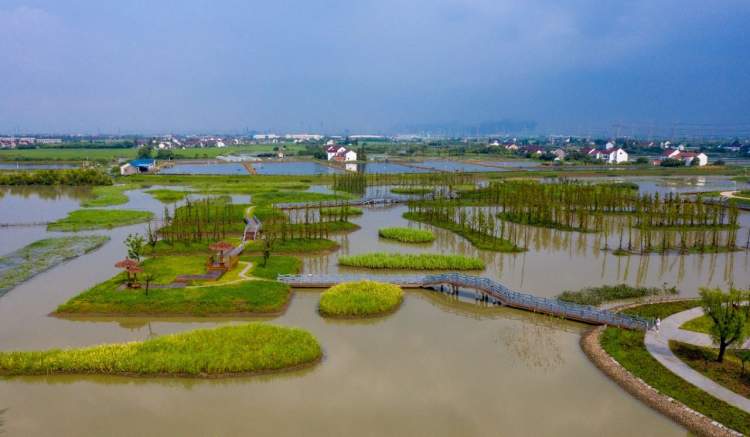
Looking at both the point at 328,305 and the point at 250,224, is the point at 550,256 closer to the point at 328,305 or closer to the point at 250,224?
the point at 328,305

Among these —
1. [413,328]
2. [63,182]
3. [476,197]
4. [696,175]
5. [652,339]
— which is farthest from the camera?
[696,175]

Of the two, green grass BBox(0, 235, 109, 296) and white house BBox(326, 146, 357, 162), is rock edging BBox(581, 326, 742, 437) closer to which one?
green grass BBox(0, 235, 109, 296)

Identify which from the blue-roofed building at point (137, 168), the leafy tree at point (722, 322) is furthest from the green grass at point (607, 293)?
the blue-roofed building at point (137, 168)

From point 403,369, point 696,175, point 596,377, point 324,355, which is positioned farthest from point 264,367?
point 696,175

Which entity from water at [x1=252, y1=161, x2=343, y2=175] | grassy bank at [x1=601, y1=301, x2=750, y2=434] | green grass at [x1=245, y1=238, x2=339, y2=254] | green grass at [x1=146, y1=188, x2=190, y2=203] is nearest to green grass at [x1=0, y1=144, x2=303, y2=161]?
water at [x1=252, y1=161, x2=343, y2=175]

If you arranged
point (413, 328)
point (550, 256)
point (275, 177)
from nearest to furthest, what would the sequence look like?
1. point (413, 328)
2. point (550, 256)
3. point (275, 177)

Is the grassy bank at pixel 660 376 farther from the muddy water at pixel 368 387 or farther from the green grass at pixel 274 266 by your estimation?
the green grass at pixel 274 266

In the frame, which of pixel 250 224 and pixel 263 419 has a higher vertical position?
pixel 250 224
